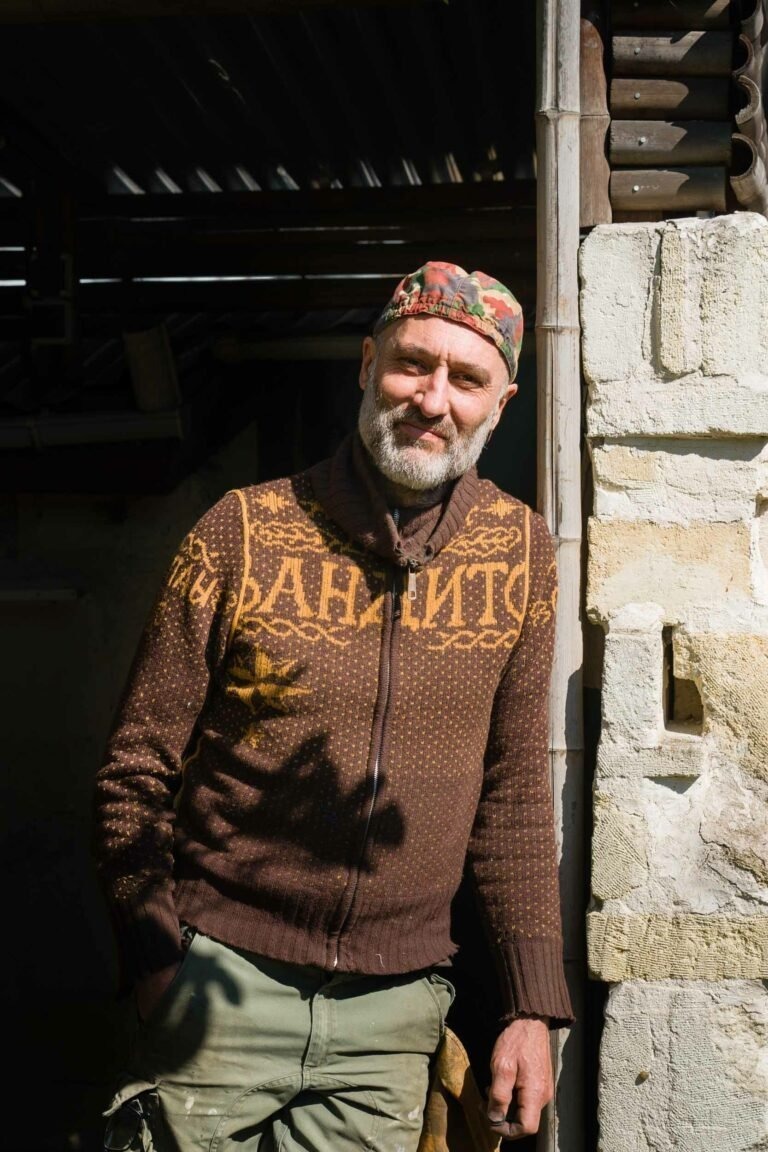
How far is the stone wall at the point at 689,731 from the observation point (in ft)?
9.82

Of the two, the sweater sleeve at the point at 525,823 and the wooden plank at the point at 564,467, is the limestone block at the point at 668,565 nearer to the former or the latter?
the wooden plank at the point at 564,467

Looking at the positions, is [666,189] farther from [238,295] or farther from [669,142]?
[238,295]

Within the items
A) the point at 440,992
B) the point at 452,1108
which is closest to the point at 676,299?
the point at 440,992

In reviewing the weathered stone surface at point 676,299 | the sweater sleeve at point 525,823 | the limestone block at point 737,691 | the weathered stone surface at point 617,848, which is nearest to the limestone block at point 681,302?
the weathered stone surface at point 676,299

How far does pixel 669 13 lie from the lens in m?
3.21

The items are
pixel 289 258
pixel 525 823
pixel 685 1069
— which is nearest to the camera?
pixel 525 823

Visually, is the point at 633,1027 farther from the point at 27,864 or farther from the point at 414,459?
the point at 27,864

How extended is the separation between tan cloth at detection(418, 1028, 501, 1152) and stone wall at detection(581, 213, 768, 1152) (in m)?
0.32

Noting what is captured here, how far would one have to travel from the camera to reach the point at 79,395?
547 cm

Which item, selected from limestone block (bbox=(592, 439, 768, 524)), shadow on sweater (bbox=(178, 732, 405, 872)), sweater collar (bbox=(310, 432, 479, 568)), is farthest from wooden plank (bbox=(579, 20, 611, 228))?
shadow on sweater (bbox=(178, 732, 405, 872))

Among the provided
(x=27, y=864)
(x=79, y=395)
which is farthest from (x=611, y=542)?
(x=27, y=864)

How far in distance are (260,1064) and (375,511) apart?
1091mm

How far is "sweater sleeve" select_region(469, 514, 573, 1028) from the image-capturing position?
9.20 ft

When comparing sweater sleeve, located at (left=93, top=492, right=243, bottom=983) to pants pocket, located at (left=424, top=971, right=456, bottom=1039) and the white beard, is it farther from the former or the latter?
pants pocket, located at (left=424, top=971, right=456, bottom=1039)
